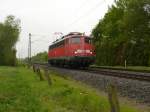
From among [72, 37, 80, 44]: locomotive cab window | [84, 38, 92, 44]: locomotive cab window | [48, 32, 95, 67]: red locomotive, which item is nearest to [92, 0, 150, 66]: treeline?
[84, 38, 92, 44]: locomotive cab window

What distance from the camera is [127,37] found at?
2586 inches

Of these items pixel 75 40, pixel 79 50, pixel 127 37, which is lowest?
pixel 79 50

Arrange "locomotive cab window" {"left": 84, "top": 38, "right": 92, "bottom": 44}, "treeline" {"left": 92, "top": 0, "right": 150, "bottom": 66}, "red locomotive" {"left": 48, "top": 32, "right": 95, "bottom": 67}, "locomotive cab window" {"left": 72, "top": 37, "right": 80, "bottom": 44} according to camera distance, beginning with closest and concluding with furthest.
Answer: "red locomotive" {"left": 48, "top": 32, "right": 95, "bottom": 67}, "locomotive cab window" {"left": 72, "top": 37, "right": 80, "bottom": 44}, "locomotive cab window" {"left": 84, "top": 38, "right": 92, "bottom": 44}, "treeline" {"left": 92, "top": 0, "right": 150, "bottom": 66}

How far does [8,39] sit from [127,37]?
35038mm

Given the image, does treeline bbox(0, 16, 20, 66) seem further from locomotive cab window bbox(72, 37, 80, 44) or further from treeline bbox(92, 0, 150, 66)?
locomotive cab window bbox(72, 37, 80, 44)

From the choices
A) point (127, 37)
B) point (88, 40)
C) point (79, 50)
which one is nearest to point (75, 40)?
point (79, 50)

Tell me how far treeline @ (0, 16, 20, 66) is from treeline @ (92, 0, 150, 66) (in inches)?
885

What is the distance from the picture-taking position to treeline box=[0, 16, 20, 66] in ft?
297

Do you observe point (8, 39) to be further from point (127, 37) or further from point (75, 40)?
point (75, 40)

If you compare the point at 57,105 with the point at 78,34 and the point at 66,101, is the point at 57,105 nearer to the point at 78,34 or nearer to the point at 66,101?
the point at 66,101

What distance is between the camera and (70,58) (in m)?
44.6

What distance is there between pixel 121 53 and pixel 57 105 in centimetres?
5175

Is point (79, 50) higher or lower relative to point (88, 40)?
lower

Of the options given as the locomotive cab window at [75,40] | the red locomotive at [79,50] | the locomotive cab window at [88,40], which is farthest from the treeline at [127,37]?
the locomotive cab window at [75,40]
